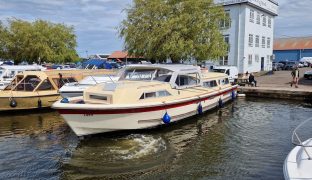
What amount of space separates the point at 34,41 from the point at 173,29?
829 inches

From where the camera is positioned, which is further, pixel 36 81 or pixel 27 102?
pixel 36 81

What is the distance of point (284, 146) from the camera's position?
38.5 ft

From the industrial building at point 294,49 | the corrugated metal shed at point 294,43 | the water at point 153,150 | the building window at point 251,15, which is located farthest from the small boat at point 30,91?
the corrugated metal shed at point 294,43

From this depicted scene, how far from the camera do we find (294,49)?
225 ft

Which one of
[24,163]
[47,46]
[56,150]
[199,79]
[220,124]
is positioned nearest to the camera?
[24,163]

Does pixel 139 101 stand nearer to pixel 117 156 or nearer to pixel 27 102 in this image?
pixel 117 156

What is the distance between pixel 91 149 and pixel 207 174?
4383 millimetres

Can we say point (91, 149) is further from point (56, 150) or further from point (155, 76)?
point (155, 76)

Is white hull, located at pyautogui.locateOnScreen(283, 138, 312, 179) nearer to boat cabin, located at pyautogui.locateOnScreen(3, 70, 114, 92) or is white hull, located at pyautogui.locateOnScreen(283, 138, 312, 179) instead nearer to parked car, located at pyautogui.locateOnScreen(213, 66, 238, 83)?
boat cabin, located at pyautogui.locateOnScreen(3, 70, 114, 92)

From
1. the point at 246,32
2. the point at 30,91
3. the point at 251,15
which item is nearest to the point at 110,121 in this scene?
the point at 30,91

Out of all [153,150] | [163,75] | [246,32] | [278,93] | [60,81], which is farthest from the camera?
[246,32]

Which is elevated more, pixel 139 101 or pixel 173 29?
pixel 173 29

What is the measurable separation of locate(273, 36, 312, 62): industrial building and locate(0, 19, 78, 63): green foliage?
47747mm

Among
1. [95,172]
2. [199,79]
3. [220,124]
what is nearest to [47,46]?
[199,79]
